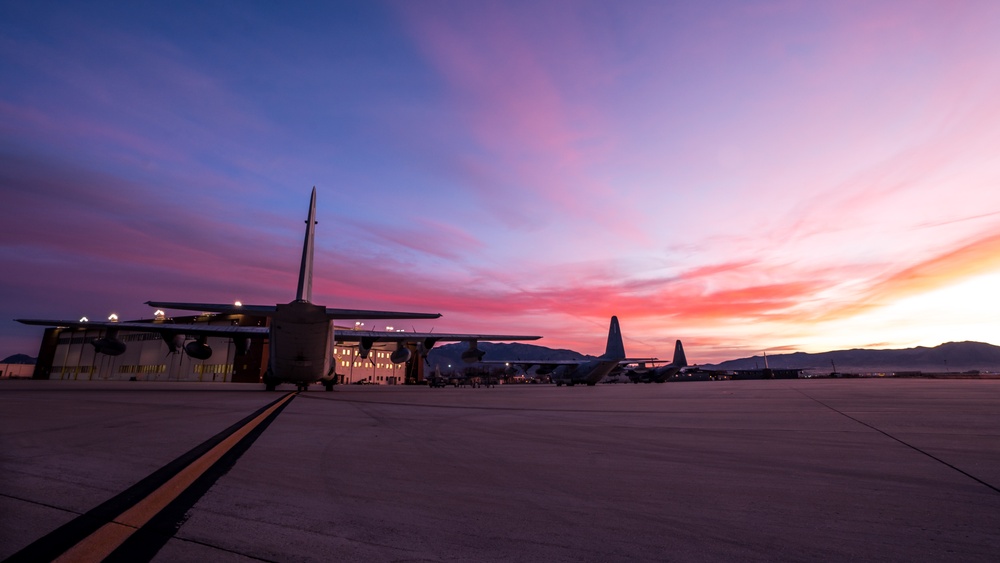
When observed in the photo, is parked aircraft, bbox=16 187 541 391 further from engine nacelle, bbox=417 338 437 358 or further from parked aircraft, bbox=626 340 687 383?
parked aircraft, bbox=626 340 687 383

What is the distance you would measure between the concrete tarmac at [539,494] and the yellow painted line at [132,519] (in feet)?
0.78

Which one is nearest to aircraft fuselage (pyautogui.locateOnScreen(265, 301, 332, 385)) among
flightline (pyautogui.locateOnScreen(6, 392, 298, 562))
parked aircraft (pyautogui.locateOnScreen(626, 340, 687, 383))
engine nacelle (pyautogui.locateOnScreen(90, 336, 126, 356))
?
engine nacelle (pyautogui.locateOnScreen(90, 336, 126, 356))

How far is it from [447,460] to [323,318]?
14.8 meters

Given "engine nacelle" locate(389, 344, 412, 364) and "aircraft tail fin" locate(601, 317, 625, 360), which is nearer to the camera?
"engine nacelle" locate(389, 344, 412, 364)

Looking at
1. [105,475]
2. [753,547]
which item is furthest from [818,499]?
[105,475]

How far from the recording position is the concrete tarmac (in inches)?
96.0

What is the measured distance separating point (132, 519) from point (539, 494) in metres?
2.64

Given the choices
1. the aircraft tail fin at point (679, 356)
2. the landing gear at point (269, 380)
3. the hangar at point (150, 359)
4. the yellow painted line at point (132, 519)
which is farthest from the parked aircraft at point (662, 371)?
the yellow painted line at point (132, 519)

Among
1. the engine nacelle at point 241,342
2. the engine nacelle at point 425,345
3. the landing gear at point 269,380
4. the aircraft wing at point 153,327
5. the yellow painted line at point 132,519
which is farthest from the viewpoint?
the engine nacelle at point 425,345

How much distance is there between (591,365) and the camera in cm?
5391

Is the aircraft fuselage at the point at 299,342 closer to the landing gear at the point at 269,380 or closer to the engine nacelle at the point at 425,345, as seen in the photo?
the landing gear at the point at 269,380

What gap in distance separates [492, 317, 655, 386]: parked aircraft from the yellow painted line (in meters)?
40.4

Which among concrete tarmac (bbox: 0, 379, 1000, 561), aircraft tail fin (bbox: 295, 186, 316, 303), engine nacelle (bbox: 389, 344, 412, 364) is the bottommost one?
concrete tarmac (bbox: 0, 379, 1000, 561)

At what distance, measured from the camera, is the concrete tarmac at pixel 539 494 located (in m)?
2.44
